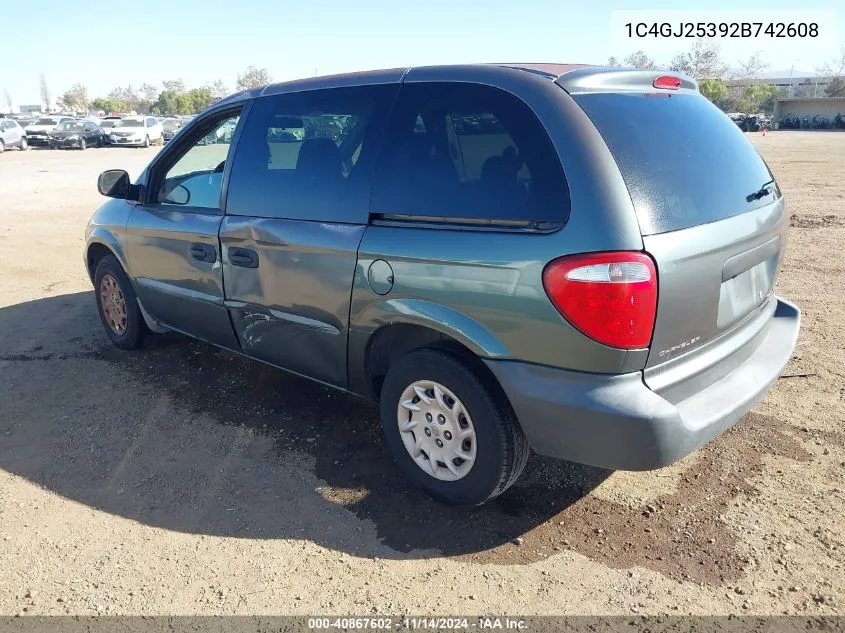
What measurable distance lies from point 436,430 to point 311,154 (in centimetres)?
154

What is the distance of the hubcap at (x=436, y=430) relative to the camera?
2.84 metres

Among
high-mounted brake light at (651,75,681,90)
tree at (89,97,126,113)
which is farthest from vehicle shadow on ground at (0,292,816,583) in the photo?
tree at (89,97,126,113)

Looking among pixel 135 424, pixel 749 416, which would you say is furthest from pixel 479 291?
pixel 135 424

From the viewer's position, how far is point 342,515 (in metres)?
2.97

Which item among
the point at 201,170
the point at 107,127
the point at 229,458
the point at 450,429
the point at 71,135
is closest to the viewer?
the point at 450,429

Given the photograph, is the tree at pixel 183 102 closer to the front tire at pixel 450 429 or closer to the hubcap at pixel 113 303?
the hubcap at pixel 113 303

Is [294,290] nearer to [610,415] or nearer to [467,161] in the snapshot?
[467,161]

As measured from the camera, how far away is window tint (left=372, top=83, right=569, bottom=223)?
249 cm

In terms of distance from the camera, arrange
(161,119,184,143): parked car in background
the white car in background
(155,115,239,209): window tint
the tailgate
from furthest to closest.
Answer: (161,119,184,143): parked car in background, the white car in background, (155,115,239,209): window tint, the tailgate

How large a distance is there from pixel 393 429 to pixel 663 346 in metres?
1.31

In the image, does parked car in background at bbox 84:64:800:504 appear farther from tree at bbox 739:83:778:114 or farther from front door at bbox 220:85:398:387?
Answer: tree at bbox 739:83:778:114

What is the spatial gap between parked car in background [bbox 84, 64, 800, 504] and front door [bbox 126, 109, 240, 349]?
13 centimetres

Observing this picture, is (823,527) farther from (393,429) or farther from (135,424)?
(135,424)

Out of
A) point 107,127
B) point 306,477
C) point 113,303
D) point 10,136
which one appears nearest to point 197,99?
point 107,127
